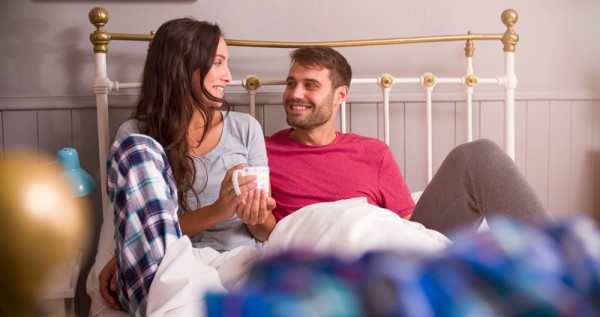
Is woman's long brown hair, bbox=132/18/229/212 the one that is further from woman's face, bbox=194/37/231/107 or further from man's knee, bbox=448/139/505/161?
man's knee, bbox=448/139/505/161

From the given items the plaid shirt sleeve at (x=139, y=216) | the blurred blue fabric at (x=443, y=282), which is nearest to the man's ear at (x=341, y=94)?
the plaid shirt sleeve at (x=139, y=216)

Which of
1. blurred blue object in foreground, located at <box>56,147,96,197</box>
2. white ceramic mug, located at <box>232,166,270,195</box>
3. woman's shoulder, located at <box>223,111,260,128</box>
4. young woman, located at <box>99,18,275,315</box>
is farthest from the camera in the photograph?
woman's shoulder, located at <box>223,111,260,128</box>

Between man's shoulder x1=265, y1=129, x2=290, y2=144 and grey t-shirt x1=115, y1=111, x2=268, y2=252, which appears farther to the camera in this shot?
man's shoulder x1=265, y1=129, x2=290, y2=144

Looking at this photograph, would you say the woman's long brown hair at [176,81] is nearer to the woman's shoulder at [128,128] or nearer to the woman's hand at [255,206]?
the woman's shoulder at [128,128]

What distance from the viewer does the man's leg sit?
3.85ft

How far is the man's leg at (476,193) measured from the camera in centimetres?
117

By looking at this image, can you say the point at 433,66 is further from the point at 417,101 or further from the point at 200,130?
the point at 200,130

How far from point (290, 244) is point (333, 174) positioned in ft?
3.04

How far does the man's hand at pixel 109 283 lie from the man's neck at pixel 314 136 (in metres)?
0.80

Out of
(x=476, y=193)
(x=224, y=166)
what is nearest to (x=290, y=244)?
(x=476, y=193)

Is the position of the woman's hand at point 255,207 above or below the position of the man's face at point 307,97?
below

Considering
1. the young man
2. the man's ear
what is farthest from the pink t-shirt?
the man's ear

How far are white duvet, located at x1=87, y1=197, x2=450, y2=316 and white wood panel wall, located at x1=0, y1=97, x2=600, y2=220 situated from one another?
107 cm

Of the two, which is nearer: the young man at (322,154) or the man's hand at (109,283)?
the man's hand at (109,283)
